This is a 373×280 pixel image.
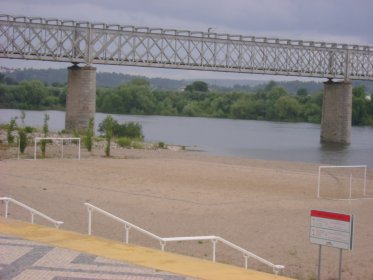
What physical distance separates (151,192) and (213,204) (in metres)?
3.25

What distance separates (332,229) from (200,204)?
13004mm

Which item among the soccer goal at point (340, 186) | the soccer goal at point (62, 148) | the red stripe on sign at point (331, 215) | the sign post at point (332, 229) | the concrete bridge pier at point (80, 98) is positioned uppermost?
the concrete bridge pier at point (80, 98)

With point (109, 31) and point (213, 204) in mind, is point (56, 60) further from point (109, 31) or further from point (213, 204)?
point (213, 204)

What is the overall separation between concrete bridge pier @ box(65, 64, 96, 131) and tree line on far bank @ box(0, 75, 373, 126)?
232 feet

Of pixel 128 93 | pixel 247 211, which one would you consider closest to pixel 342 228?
pixel 247 211

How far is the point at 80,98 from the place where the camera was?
7731 centimetres

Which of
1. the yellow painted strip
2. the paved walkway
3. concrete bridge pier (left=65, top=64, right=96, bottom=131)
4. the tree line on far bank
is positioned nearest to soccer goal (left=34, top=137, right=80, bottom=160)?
the yellow painted strip

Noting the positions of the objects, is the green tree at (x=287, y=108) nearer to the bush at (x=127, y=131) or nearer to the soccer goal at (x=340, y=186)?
the bush at (x=127, y=131)

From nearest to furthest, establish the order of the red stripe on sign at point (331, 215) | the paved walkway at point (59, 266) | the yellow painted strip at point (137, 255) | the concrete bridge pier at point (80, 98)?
the paved walkway at point (59, 266) → the yellow painted strip at point (137, 255) → the red stripe on sign at point (331, 215) → the concrete bridge pier at point (80, 98)

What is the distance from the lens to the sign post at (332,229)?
36.3ft

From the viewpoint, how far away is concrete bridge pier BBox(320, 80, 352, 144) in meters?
95.9

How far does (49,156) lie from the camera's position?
39.0m

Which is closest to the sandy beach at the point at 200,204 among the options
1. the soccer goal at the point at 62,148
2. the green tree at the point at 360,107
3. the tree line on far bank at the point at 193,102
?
the soccer goal at the point at 62,148

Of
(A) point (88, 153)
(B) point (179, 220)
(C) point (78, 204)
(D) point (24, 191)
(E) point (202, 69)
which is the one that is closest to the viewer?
(B) point (179, 220)
